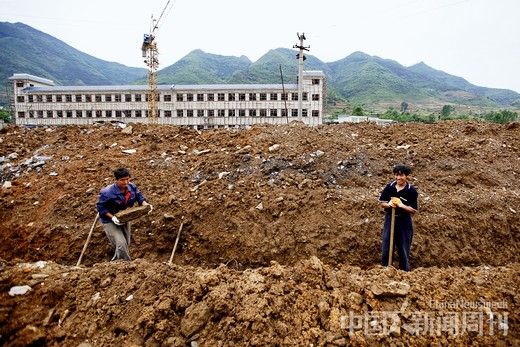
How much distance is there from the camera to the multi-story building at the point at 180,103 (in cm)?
3981

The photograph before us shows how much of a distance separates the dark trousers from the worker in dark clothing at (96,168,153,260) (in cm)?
370

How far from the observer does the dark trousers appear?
175 inches

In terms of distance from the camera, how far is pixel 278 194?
6.62 metres

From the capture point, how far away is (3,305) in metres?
3.05

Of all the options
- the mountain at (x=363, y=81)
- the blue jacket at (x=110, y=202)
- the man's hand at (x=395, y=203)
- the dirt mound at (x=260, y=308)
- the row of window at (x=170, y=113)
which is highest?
the mountain at (x=363, y=81)

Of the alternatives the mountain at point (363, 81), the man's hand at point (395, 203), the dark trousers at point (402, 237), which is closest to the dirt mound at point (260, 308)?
the dark trousers at point (402, 237)

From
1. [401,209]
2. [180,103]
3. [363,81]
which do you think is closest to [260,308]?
[401,209]

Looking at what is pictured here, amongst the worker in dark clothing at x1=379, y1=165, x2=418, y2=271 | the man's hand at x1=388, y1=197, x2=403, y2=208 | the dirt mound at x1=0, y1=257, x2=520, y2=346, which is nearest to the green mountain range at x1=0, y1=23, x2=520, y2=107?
the worker in dark clothing at x1=379, y1=165, x2=418, y2=271

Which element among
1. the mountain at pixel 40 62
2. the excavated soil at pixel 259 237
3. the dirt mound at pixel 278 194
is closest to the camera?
the excavated soil at pixel 259 237

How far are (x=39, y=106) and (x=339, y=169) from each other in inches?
1907

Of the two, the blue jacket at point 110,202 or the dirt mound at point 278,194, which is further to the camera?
the dirt mound at point 278,194

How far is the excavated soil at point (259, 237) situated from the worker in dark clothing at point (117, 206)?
0.83 meters

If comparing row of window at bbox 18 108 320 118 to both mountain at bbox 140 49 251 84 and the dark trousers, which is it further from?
mountain at bbox 140 49 251 84

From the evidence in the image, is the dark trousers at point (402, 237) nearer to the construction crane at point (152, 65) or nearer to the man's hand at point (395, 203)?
the man's hand at point (395, 203)
